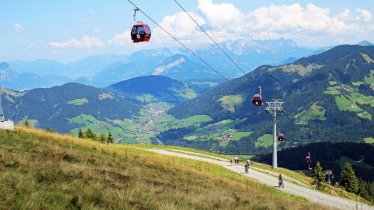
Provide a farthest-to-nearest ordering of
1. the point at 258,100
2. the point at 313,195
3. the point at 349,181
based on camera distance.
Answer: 1. the point at 349,181
2. the point at 258,100
3. the point at 313,195

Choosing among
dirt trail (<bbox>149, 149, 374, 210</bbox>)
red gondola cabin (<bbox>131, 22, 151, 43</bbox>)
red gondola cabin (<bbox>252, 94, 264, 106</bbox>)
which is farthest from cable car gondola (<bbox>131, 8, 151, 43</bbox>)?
red gondola cabin (<bbox>252, 94, 264, 106</bbox>)

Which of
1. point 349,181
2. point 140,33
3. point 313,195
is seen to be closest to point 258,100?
point 313,195

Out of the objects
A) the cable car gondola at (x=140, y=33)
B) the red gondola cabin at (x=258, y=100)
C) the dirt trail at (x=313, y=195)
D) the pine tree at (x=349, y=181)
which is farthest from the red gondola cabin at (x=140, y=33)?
the pine tree at (x=349, y=181)

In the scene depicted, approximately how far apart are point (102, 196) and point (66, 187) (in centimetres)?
116

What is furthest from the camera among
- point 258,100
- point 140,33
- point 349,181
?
point 349,181

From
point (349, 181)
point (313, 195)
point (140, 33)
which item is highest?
point (140, 33)

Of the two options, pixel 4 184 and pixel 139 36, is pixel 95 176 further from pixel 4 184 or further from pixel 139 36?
pixel 139 36

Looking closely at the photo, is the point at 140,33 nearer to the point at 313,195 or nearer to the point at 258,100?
the point at 313,195

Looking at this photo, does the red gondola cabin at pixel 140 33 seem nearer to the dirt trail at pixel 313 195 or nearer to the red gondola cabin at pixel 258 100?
the dirt trail at pixel 313 195

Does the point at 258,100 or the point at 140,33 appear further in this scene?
the point at 258,100

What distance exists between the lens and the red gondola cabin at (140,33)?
31609mm

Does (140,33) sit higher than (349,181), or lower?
higher

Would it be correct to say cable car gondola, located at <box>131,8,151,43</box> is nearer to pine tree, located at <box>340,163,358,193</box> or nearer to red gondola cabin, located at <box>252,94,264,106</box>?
red gondola cabin, located at <box>252,94,264,106</box>

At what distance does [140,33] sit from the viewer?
31.8m
